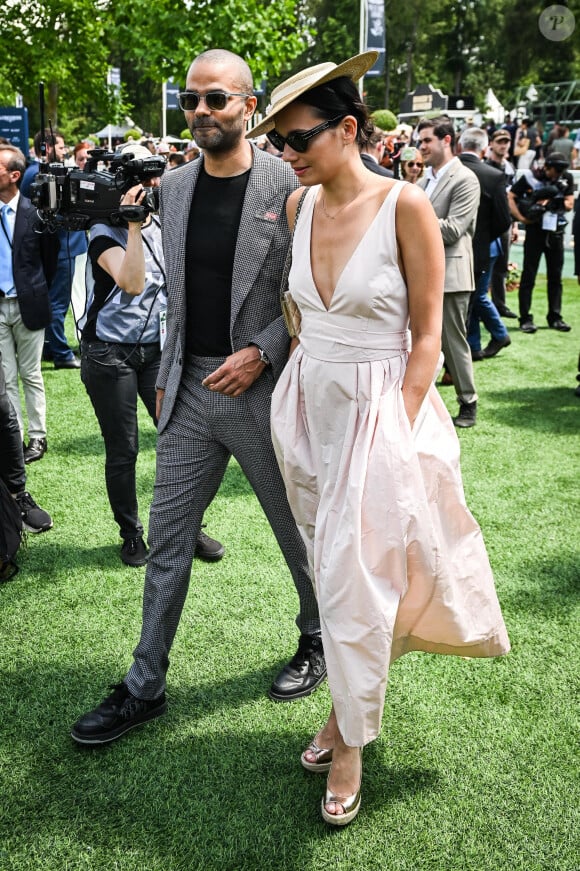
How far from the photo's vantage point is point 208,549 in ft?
15.2

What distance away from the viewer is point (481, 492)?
5590 mm

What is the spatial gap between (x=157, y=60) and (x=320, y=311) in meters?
13.5

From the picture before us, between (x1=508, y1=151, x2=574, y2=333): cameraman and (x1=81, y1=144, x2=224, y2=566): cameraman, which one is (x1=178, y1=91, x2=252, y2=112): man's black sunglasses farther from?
(x1=508, y1=151, x2=574, y2=333): cameraman

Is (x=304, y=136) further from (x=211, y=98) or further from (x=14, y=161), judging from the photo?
(x=14, y=161)

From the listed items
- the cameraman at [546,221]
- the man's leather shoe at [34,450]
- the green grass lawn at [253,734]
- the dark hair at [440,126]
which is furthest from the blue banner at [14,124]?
the green grass lawn at [253,734]

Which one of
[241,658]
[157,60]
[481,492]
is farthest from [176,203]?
[157,60]

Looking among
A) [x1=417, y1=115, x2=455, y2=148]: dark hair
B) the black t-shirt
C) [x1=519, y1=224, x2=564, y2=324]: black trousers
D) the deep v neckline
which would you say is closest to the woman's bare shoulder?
the black t-shirt

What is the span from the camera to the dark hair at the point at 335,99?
2.45m

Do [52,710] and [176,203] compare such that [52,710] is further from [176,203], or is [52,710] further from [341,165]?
[341,165]

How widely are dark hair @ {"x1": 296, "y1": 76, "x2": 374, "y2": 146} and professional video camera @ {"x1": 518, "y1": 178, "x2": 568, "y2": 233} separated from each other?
335 inches

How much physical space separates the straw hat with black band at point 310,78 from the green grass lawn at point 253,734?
216 centimetres

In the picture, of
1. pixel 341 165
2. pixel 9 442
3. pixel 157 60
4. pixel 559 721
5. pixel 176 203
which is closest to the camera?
pixel 341 165

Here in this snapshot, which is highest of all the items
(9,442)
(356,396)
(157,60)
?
(157,60)

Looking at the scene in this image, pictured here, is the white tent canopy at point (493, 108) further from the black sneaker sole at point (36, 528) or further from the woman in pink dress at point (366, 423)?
the woman in pink dress at point (366, 423)
